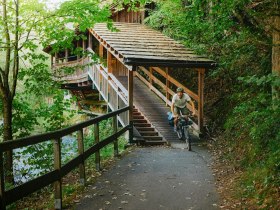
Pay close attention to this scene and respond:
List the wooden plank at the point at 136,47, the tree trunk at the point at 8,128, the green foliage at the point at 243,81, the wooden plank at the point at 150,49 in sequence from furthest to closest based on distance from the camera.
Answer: the wooden plank at the point at 136,47 → the wooden plank at the point at 150,49 → the tree trunk at the point at 8,128 → the green foliage at the point at 243,81

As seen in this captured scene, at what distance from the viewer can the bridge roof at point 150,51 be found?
12.6 meters

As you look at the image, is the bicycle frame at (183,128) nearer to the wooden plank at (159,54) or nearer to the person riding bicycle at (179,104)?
the person riding bicycle at (179,104)

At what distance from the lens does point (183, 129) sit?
1216 centimetres

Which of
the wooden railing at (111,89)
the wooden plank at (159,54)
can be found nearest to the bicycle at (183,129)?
the wooden railing at (111,89)

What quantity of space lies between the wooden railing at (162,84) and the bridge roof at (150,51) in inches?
59.9

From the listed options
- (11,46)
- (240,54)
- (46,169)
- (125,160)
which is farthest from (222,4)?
(46,169)

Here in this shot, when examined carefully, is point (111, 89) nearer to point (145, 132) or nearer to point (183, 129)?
point (145, 132)

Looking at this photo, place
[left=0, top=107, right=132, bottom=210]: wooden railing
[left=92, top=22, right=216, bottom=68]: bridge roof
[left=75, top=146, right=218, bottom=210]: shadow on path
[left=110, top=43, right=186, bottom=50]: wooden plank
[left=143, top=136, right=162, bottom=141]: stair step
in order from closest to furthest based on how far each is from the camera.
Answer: [left=0, top=107, right=132, bottom=210]: wooden railing
[left=75, top=146, right=218, bottom=210]: shadow on path
[left=92, top=22, right=216, bottom=68]: bridge roof
[left=143, top=136, right=162, bottom=141]: stair step
[left=110, top=43, right=186, bottom=50]: wooden plank

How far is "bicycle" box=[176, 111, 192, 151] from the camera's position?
11.3m

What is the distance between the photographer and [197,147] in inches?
455

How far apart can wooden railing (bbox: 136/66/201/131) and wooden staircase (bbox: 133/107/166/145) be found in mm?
1643

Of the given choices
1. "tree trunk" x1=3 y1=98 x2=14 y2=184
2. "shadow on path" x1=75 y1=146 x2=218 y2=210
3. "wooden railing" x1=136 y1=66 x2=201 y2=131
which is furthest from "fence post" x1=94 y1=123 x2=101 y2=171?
"wooden railing" x1=136 y1=66 x2=201 y2=131

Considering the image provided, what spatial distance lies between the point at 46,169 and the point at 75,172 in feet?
2.66

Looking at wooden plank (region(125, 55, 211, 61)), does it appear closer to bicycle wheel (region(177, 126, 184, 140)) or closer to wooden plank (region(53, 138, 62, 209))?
bicycle wheel (region(177, 126, 184, 140))
